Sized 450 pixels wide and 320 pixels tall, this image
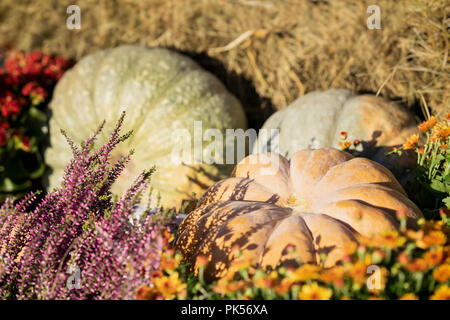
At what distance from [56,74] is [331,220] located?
2.91m

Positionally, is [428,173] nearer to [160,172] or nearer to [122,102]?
[160,172]

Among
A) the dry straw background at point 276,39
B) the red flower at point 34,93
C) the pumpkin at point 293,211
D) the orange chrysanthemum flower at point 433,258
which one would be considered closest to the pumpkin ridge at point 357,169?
the pumpkin at point 293,211

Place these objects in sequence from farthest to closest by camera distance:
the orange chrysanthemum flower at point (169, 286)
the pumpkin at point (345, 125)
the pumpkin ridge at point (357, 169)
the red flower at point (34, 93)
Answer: the red flower at point (34, 93), the pumpkin at point (345, 125), the pumpkin ridge at point (357, 169), the orange chrysanthemum flower at point (169, 286)

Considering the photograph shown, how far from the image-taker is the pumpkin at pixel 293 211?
60.9 inches

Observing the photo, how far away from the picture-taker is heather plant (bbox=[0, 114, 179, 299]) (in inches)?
53.7

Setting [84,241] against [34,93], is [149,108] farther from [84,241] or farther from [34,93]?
[84,241]

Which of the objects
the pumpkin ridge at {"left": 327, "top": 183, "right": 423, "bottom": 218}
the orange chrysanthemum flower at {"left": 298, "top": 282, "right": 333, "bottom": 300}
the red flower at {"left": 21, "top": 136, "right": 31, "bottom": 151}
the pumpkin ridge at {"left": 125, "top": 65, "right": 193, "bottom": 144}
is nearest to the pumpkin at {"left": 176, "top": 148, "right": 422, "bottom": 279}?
the pumpkin ridge at {"left": 327, "top": 183, "right": 423, "bottom": 218}

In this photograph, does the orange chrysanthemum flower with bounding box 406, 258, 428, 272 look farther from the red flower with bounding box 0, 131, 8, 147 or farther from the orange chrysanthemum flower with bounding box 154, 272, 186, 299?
the red flower with bounding box 0, 131, 8, 147

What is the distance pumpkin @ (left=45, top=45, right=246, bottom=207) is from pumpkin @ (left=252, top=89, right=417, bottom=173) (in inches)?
19.3

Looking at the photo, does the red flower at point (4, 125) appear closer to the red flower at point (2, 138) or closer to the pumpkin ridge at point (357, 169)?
the red flower at point (2, 138)

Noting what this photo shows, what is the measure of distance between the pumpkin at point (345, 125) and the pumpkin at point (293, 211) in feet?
1.79

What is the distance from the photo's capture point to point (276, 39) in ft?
10.7

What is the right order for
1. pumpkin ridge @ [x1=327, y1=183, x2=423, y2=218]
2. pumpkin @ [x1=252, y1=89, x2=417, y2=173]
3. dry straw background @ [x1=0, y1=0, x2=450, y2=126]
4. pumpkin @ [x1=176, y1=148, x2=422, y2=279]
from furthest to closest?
1. dry straw background @ [x1=0, y1=0, x2=450, y2=126]
2. pumpkin @ [x1=252, y1=89, x2=417, y2=173]
3. pumpkin ridge @ [x1=327, y1=183, x2=423, y2=218]
4. pumpkin @ [x1=176, y1=148, x2=422, y2=279]

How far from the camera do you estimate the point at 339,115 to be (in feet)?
8.79
